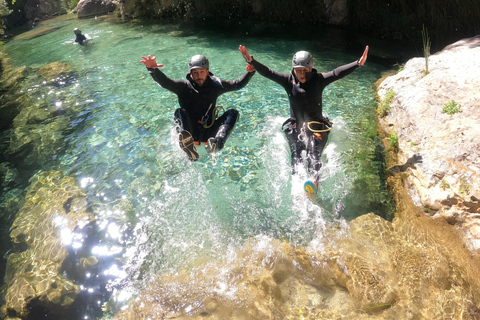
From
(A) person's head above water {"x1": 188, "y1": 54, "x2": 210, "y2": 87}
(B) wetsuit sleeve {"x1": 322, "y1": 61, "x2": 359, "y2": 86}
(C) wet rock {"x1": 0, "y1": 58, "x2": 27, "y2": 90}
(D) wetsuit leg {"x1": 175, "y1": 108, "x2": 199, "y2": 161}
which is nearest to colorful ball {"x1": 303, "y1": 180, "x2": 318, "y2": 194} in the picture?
(B) wetsuit sleeve {"x1": 322, "y1": 61, "x2": 359, "y2": 86}

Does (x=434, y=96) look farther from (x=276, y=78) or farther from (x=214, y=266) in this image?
(x=214, y=266)

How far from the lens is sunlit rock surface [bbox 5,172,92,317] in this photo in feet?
13.9

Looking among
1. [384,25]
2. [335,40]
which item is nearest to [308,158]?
[335,40]

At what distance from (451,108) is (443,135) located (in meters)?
0.68

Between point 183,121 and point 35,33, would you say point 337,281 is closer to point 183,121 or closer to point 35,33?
point 183,121

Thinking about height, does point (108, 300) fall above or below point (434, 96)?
below

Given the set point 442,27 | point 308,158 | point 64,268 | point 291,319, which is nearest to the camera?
point 291,319

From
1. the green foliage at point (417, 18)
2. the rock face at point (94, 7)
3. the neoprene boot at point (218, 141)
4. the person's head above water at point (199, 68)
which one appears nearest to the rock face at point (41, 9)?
the rock face at point (94, 7)

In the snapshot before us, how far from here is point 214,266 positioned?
435 cm

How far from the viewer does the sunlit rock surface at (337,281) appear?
143 inches

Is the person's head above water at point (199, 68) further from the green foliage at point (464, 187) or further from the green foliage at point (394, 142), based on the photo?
the green foliage at point (464, 187)

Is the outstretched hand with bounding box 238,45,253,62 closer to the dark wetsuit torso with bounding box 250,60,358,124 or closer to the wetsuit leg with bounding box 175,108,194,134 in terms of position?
the dark wetsuit torso with bounding box 250,60,358,124

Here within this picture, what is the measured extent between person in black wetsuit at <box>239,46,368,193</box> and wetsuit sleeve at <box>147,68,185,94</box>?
4.86ft

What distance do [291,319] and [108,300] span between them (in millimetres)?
2644
